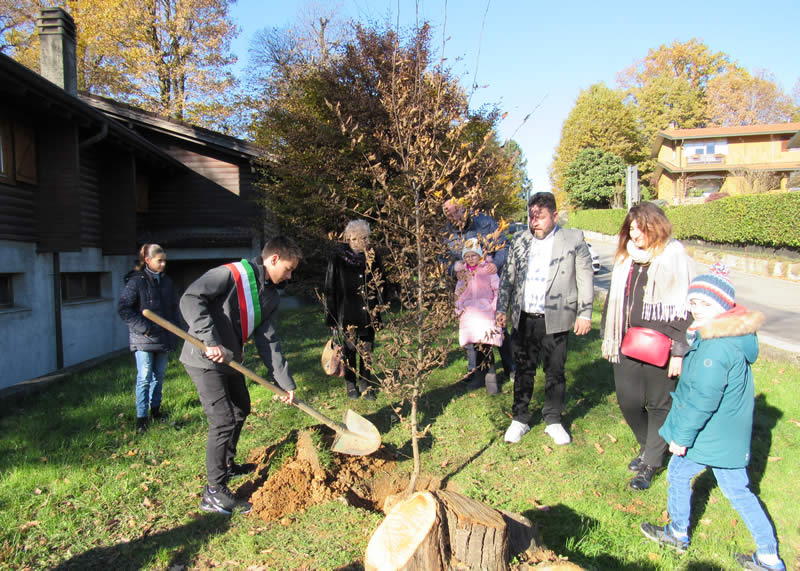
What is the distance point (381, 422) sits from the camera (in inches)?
197

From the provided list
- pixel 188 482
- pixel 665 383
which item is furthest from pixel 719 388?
pixel 188 482

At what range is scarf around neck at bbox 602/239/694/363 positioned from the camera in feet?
11.7

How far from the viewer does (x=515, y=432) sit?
448 cm

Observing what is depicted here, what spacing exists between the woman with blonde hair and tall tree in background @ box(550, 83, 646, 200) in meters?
45.0

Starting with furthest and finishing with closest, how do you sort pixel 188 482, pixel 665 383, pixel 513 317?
1. pixel 513 317
2. pixel 188 482
3. pixel 665 383

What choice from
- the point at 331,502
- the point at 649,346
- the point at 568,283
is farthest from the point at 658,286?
the point at 331,502

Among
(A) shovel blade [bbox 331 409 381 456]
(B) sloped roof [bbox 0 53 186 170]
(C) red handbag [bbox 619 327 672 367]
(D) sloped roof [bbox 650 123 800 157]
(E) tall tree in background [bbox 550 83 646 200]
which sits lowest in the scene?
(A) shovel blade [bbox 331 409 381 456]

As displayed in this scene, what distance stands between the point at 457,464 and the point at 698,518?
68.7 inches

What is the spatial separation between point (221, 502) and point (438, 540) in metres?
1.82

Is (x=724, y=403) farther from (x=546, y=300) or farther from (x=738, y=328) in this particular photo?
(x=546, y=300)

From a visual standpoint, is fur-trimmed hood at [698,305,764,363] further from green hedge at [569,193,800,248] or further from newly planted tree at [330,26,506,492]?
green hedge at [569,193,800,248]

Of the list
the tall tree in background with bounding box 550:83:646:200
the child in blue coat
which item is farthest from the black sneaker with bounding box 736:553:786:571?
the tall tree in background with bounding box 550:83:646:200

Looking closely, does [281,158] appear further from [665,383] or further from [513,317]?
[665,383]

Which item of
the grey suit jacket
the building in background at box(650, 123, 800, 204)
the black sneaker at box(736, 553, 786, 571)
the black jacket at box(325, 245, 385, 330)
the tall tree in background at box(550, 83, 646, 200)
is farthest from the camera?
the tall tree in background at box(550, 83, 646, 200)
